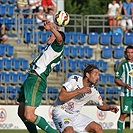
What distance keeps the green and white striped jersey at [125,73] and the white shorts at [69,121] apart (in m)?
3.21

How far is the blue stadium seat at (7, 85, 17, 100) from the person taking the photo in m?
16.4

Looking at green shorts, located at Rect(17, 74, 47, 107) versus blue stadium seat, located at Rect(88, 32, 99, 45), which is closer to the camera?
green shorts, located at Rect(17, 74, 47, 107)

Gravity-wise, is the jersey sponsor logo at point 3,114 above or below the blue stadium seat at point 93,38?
below

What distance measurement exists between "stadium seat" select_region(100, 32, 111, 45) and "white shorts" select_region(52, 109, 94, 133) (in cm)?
1056

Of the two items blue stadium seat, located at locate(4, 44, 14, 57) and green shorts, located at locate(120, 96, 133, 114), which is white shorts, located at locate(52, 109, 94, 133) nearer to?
green shorts, located at locate(120, 96, 133, 114)

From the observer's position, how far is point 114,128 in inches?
593

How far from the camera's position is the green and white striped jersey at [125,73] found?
12242 mm

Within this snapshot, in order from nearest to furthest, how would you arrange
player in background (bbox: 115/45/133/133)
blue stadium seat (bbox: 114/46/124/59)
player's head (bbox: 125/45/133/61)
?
player's head (bbox: 125/45/133/61) → player in background (bbox: 115/45/133/133) → blue stadium seat (bbox: 114/46/124/59)

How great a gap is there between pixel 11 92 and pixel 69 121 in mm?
7688

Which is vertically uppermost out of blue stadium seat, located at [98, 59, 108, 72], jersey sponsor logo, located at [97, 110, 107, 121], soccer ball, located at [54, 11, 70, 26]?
soccer ball, located at [54, 11, 70, 26]

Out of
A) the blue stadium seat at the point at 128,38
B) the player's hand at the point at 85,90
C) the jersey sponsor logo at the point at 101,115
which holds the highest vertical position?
the blue stadium seat at the point at 128,38

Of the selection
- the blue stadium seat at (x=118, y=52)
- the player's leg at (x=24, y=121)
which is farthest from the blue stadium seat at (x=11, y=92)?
the player's leg at (x=24, y=121)

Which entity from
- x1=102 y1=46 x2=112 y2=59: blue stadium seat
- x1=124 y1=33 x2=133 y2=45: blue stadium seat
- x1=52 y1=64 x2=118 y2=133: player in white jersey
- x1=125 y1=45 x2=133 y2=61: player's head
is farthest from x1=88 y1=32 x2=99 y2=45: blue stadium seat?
x1=52 y1=64 x2=118 y2=133: player in white jersey

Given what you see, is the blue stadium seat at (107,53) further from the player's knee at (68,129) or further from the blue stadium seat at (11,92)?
the player's knee at (68,129)
